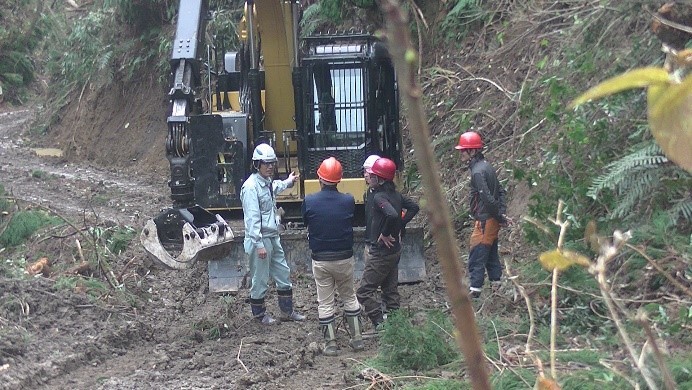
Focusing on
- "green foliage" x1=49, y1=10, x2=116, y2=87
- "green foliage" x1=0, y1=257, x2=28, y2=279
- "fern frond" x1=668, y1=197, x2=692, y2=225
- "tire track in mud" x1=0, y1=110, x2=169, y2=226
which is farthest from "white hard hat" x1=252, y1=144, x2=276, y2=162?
"green foliage" x1=49, y1=10, x2=116, y2=87

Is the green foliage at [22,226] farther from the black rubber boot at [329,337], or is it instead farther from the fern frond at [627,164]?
the fern frond at [627,164]

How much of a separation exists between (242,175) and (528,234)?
4.09m

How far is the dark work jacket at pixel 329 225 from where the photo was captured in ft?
31.4

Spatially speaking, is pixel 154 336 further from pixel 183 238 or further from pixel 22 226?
pixel 22 226

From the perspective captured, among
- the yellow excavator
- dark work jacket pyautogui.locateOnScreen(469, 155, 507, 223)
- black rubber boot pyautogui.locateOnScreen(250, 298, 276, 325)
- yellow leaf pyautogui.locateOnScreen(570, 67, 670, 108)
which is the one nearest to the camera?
yellow leaf pyautogui.locateOnScreen(570, 67, 670, 108)

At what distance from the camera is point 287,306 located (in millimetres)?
10789

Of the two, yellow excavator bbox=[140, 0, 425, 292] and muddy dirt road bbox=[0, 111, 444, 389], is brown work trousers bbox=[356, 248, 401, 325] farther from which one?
yellow excavator bbox=[140, 0, 425, 292]

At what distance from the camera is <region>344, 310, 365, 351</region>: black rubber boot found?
9656mm

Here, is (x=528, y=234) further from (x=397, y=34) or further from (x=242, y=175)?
(x=397, y=34)

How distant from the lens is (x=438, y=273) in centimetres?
1238

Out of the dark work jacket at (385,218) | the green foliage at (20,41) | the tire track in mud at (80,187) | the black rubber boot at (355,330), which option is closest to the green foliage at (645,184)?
the dark work jacket at (385,218)

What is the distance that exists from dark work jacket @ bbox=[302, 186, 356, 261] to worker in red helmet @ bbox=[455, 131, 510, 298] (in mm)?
1457

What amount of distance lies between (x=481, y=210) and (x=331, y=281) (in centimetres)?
182

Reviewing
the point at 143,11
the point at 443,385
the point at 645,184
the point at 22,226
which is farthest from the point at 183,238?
the point at 143,11
